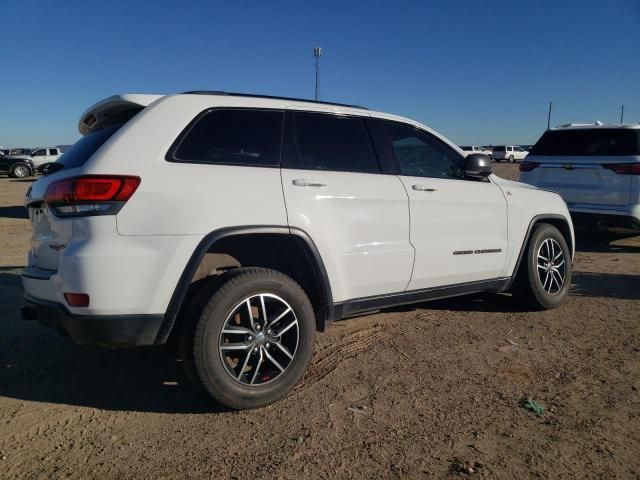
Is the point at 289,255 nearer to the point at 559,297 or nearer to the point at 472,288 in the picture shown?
the point at 472,288

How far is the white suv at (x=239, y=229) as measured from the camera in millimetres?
2670

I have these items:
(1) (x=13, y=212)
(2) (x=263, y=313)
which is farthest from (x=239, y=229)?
(1) (x=13, y=212)

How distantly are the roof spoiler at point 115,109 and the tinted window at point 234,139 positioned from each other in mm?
363

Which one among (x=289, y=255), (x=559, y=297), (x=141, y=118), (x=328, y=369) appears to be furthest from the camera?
(x=559, y=297)

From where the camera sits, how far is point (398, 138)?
4.04m

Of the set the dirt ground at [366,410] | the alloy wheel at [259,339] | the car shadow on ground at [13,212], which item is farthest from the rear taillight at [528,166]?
the car shadow on ground at [13,212]

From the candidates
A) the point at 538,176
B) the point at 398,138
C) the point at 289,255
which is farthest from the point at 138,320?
the point at 538,176

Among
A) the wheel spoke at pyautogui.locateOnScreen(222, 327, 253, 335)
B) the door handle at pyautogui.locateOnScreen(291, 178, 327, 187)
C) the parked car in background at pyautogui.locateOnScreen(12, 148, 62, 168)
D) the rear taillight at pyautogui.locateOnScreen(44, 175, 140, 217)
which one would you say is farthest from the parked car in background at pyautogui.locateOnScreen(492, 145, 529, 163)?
the rear taillight at pyautogui.locateOnScreen(44, 175, 140, 217)

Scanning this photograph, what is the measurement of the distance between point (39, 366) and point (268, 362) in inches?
72.6

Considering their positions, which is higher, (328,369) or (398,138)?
(398,138)

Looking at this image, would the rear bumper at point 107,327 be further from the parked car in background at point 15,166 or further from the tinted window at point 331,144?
the parked car in background at point 15,166

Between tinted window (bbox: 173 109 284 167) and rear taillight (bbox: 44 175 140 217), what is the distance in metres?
0.35

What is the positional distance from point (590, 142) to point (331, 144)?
593cm

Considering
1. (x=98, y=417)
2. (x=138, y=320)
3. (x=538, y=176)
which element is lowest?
(x=98, y=417)
